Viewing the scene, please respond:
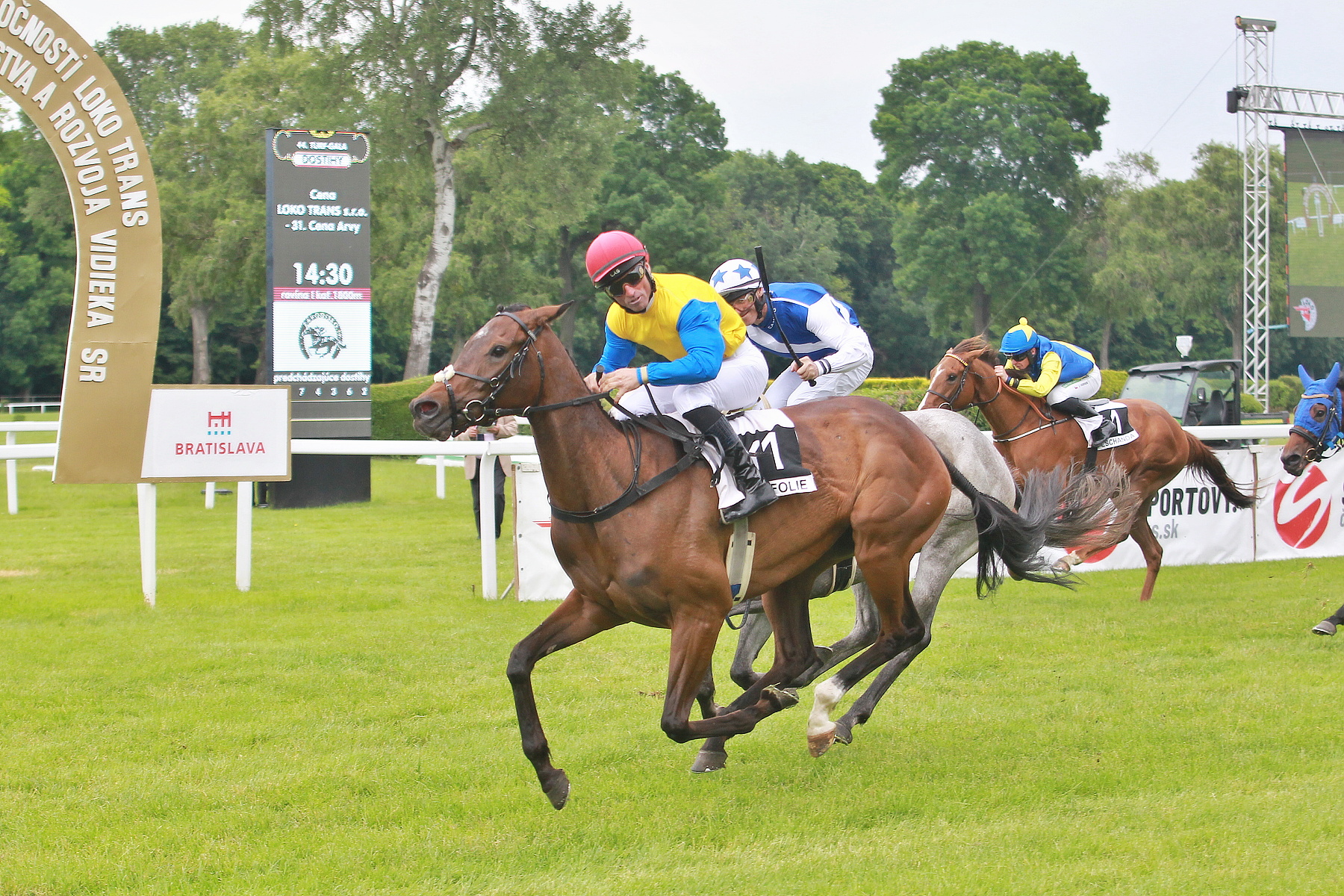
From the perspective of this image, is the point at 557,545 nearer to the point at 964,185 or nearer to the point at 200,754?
the point at 200,754

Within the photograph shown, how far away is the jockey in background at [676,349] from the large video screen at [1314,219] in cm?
2045

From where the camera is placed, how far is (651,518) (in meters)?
4.11

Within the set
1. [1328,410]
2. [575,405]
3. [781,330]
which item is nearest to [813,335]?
[781,330]

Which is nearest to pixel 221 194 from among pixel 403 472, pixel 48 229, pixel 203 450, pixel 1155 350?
pixel 403 472

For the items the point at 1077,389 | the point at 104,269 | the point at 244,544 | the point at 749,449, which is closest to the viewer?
the point at 749,449

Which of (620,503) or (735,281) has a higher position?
(735,281)

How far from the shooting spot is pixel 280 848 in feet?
11.9

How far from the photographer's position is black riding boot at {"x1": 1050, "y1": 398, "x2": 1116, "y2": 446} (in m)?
8.56

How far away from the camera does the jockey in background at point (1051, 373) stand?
851 centimetres

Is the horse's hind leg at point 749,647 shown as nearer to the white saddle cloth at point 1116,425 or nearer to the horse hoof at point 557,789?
the horse hoof at point 557,789

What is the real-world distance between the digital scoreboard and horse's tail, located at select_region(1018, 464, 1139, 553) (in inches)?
400

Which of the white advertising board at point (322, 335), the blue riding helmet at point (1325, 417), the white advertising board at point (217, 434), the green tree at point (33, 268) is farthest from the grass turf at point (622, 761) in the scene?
the green tree at point (33, 268)

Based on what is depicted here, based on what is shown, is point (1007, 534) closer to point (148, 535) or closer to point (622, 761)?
point (622, 761)

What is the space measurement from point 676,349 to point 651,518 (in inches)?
31.4
